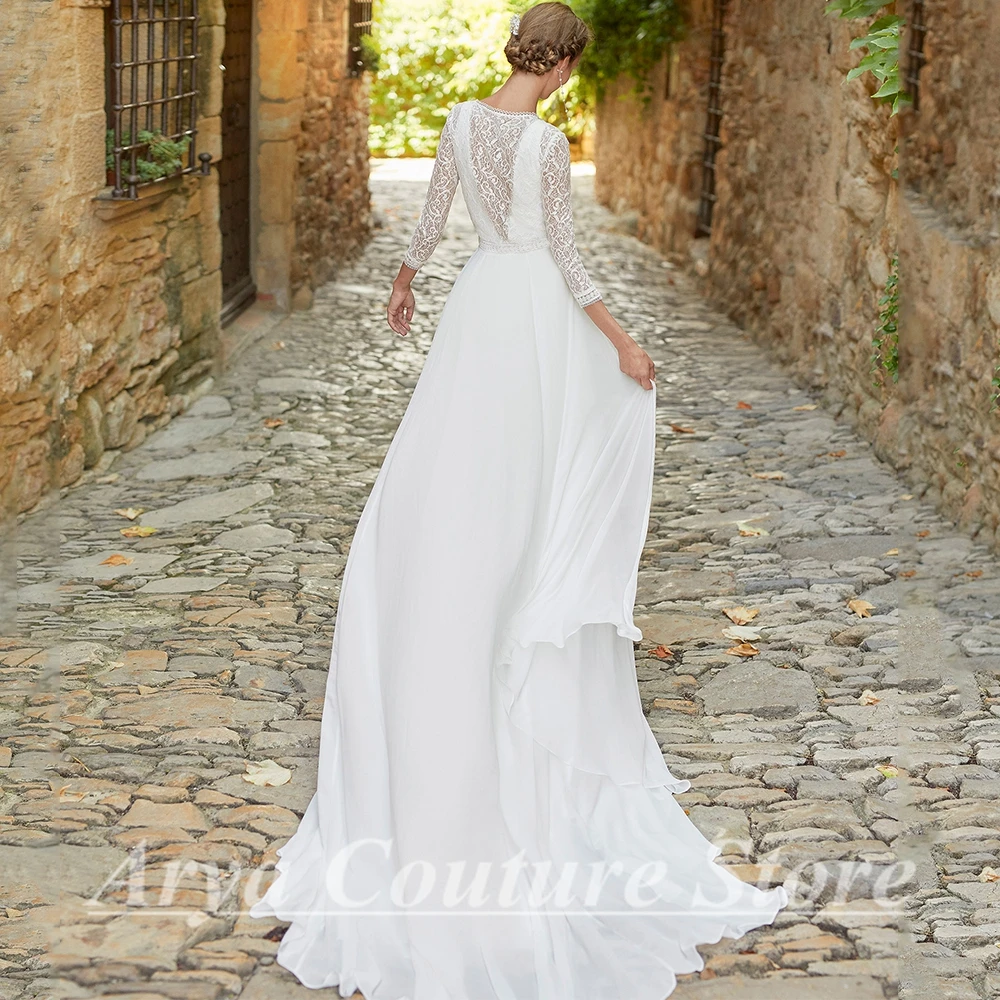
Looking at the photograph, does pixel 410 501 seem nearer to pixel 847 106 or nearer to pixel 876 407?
pixel 876 407

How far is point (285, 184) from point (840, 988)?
6.93 m

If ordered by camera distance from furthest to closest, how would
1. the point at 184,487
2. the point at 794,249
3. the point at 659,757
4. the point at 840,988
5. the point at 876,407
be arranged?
the point at 794,249
the point at 876,407
the point at 184,487
the point at 659,757
the point at 840,988

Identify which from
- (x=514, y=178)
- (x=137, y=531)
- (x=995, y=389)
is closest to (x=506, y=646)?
(x=514, y=178)

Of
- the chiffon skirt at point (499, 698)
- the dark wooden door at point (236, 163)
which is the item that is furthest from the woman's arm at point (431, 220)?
the dark wooden door at point (236, 163)

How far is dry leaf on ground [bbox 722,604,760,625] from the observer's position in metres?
4.25

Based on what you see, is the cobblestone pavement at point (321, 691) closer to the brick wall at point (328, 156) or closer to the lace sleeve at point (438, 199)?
the lace sleeve at point (438, 199)

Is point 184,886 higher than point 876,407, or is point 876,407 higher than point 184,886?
point 876,407

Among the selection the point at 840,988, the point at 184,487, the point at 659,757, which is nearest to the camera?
the point at 840,988

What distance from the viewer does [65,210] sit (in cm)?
512

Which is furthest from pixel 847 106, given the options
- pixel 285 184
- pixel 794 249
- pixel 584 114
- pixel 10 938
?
pixel 584 114

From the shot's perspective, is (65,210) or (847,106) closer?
(65,210)

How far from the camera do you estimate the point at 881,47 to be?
5766 millimetres

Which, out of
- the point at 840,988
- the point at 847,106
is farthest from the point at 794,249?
the point at 840,988

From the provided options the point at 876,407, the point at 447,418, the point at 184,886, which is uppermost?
the point at 447,418
